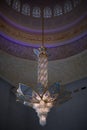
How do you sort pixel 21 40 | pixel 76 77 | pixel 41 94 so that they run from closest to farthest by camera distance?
1. pixel 41 94
2. pixel 76 77
3. pixel 21 40

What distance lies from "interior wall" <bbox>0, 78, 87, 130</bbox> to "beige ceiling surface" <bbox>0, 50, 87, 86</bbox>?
0.29 m

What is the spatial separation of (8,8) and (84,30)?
10.5 feet

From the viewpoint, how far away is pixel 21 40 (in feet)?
26.5

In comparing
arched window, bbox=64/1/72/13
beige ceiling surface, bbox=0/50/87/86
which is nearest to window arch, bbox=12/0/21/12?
arched window, bbox=64/1/72/13

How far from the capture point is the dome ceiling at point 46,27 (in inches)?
303

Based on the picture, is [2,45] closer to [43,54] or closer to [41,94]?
[43,54]

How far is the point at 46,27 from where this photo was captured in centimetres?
847

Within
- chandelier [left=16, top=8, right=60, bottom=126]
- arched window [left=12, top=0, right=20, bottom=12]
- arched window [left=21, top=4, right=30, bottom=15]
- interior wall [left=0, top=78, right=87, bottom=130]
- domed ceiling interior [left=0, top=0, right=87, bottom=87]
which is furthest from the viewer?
arched window [left=21, top=4, right=30, bottom=15]

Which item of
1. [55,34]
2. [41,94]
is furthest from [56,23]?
[41,94]

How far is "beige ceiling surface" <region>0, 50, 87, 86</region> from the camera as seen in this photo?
7409 millimetres

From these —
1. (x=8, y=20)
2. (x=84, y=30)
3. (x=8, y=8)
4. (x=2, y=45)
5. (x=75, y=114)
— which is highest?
(x=8, y=8)

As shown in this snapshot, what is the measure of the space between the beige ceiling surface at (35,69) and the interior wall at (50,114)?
11.4 inches

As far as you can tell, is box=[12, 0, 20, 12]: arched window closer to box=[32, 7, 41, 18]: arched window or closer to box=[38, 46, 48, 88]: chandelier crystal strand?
box=[32, 7, 41, 18]: arched window

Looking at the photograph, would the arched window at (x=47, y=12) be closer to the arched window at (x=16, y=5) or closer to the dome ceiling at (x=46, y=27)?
the dome ceiling at (x=46, y=27)
